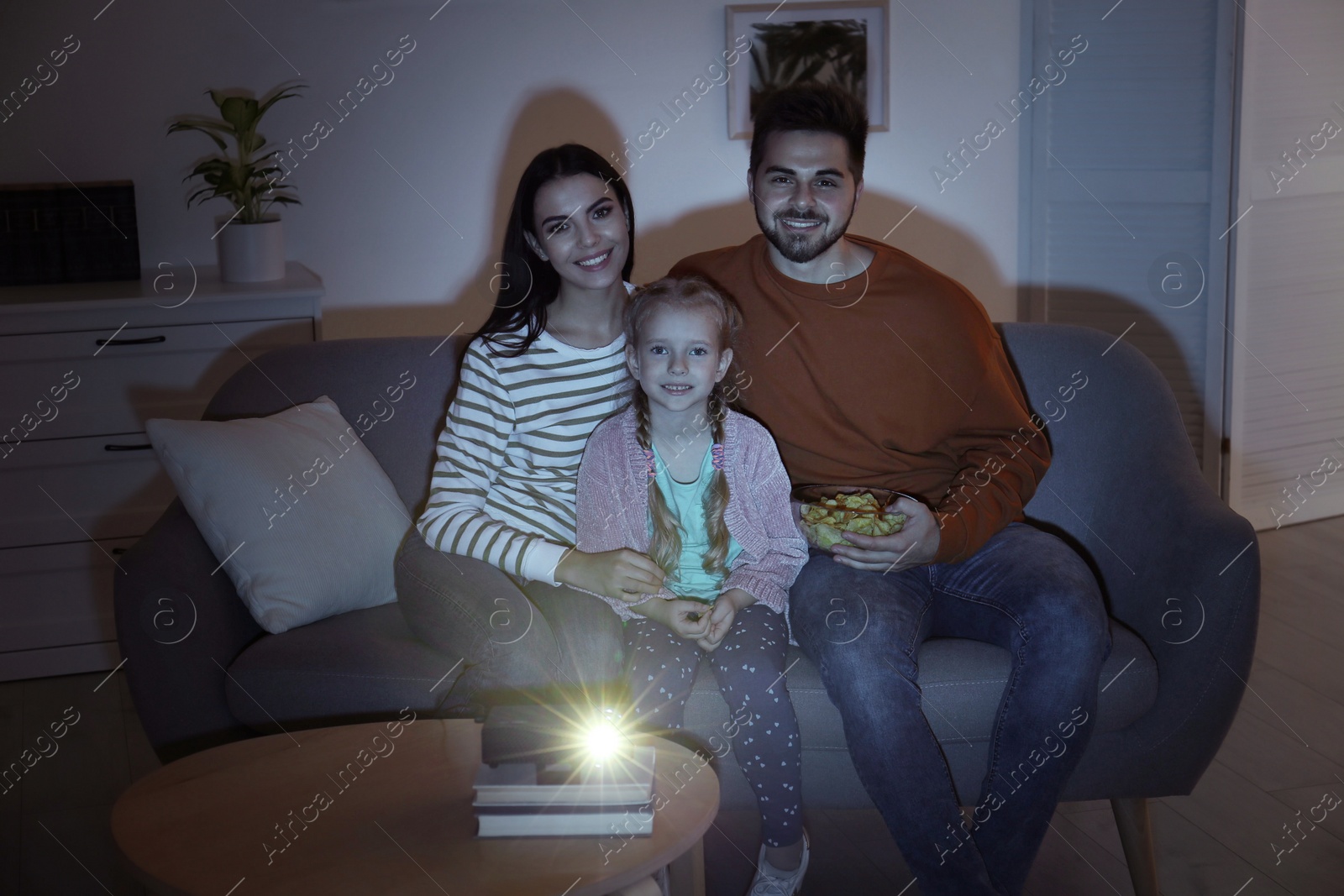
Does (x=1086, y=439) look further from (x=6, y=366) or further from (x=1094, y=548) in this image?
(x=6, y=366)

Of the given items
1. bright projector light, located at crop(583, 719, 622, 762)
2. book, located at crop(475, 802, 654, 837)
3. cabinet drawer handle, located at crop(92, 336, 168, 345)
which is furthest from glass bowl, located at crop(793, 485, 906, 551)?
cabinet drawer handle, located at crop(92, 336, 168, 345)

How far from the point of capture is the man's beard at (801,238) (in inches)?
80.0

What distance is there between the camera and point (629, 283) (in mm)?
2121

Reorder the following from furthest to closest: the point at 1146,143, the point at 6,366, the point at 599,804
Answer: the point at 1146,143 < the point at 6,366 < the point at 599,804

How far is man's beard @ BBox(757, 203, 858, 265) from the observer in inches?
80.0

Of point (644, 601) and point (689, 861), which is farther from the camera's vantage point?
point (644, 601)

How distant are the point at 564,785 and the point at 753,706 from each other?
0.47 m

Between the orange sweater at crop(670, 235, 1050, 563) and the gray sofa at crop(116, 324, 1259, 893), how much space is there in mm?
231

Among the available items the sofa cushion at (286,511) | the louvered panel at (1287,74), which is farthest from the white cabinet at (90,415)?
the louvered panel at (1287,74)

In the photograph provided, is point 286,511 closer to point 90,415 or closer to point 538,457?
point 538,457

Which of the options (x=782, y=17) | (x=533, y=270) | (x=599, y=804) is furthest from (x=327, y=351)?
(x=782, y=17)

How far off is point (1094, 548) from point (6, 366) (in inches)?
89.3

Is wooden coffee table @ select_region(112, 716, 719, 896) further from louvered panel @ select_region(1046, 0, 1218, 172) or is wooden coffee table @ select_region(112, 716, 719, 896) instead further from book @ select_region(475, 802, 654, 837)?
louvered panel @ select_region(1046, 0, 1218, 172)

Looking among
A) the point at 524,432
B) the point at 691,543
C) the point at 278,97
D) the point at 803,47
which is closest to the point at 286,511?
Result: the point at 524,432
